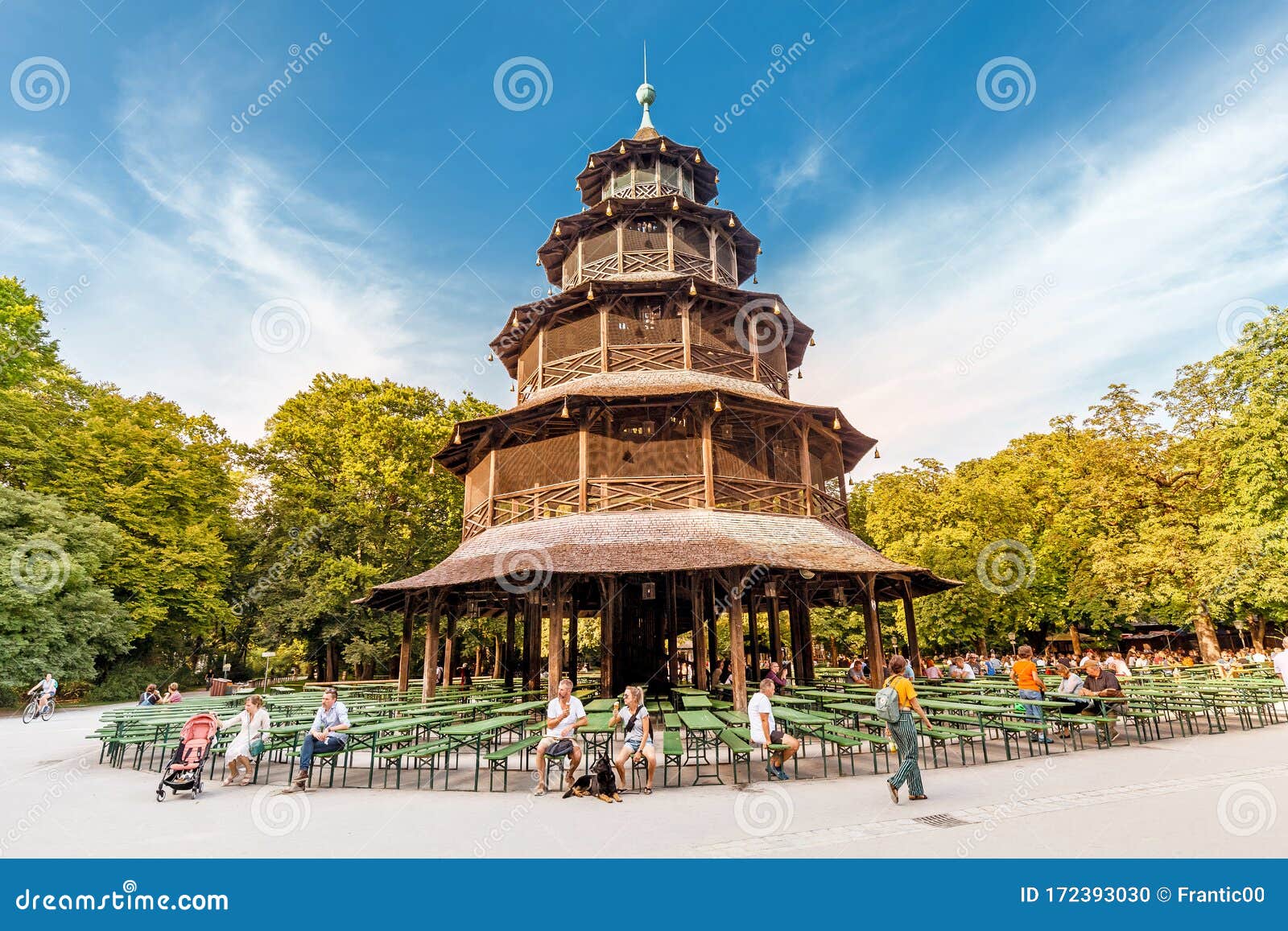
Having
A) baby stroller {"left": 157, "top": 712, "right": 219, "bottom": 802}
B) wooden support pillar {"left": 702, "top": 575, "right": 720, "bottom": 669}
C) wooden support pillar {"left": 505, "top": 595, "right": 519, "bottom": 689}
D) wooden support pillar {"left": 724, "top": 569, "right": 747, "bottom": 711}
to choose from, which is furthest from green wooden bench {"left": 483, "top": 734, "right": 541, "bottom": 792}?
wooden support pillar {"left": 702, "top": 575, "right": 720, "bottom": 669}

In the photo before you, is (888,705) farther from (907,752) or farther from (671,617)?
(671,617)

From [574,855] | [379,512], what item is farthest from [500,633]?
[574,855]

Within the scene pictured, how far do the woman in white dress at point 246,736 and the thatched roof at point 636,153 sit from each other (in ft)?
74.8

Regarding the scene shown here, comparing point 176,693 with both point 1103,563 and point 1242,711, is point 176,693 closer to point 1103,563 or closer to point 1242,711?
point 1242,711

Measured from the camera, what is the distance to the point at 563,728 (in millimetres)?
8930

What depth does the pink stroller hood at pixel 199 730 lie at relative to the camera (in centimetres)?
888

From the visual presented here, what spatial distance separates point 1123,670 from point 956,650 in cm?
2928

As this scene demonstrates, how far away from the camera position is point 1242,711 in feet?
47.5

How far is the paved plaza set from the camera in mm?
5879
